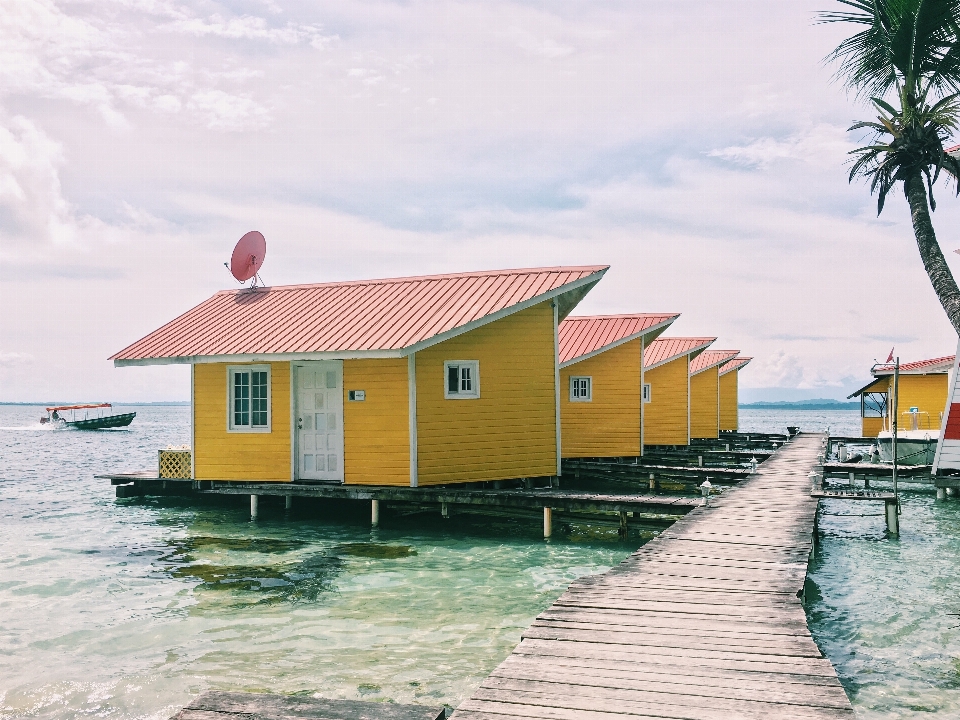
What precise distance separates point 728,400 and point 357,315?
35.2 meters

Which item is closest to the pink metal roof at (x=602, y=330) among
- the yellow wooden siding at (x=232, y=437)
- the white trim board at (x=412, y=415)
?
the white trim board at (x=412, y=415)

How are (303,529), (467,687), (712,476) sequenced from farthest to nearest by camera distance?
(712,476), (303,529), (467,687)

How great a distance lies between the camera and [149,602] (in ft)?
38.8

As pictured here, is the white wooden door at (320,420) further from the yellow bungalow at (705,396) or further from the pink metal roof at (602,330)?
the yellow bungalow at (705,396)

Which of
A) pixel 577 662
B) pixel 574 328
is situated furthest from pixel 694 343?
pixel 577 662

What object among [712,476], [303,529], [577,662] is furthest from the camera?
[712,476]

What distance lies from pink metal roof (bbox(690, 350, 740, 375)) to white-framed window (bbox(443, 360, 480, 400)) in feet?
66.1

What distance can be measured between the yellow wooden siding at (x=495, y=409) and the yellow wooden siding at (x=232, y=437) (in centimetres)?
338

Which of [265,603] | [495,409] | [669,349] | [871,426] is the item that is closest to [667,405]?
[669,349]

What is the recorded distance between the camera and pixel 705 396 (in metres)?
39.2

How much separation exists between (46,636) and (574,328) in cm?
1827

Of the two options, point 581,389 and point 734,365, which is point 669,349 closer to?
point 581,389

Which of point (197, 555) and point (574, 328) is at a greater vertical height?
point (574, 328)

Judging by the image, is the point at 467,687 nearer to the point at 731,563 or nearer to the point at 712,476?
the point at 731,563
